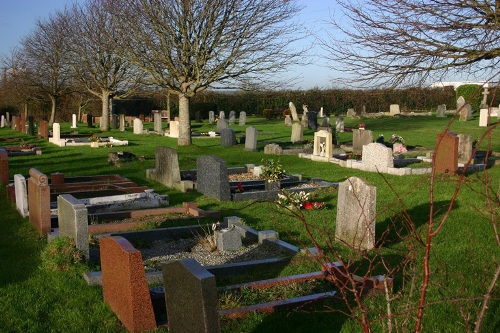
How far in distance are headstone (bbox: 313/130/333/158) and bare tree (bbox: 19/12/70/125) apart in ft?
76.2

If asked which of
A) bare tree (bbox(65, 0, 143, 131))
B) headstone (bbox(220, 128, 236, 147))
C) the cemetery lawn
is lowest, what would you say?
the cemetery lawn

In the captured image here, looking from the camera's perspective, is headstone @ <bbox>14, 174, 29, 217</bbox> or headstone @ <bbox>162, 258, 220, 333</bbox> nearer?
headstone @ <bbox>162, 258, 220, 333</bbox>

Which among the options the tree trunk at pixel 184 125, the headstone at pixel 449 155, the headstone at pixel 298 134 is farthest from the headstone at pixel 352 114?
the headstone at pixel 449 155

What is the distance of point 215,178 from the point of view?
41.5 feet

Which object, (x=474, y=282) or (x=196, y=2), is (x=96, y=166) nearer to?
(x=196, y=2)

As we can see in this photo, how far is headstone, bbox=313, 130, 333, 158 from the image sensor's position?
19.3m

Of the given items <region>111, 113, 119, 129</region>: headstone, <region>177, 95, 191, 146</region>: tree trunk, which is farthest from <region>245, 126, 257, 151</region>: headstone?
<region>111, 113, 119, 129</region>: headstone

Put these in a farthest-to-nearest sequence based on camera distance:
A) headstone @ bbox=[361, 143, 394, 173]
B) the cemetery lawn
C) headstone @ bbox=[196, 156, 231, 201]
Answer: headstone @ bbox=[361, 143, 394, 173] → headstone @ bbox=[196, 156, 231, 201] → the cemetery lawn

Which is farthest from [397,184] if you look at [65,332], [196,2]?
[196,2]

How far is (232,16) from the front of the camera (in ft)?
75.9

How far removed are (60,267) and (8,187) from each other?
6.19 m

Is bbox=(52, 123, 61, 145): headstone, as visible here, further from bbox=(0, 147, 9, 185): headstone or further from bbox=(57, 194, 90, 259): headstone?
bbox=(57, 194, 90, 259): headstone

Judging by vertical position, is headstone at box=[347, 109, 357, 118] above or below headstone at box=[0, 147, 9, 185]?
above

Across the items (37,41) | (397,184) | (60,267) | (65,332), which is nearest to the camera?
(65,332)
